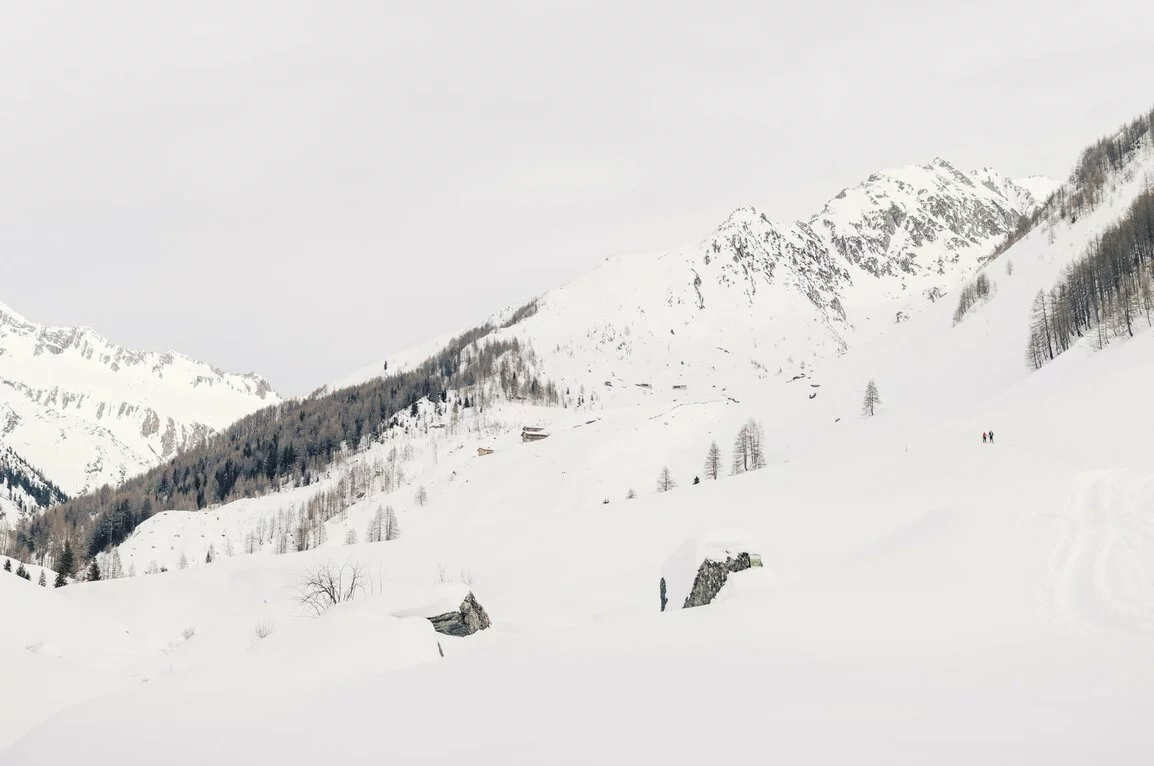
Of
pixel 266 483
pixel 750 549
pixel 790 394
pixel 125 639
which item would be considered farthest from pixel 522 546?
pixel 266 483

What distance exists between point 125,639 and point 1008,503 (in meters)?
50.6

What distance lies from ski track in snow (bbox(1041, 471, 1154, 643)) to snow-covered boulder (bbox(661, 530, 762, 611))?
22.0 ft

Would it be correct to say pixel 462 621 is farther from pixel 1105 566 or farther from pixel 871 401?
pixel 871 401

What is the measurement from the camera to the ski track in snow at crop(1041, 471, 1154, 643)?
11.0 meters

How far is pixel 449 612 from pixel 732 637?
11372 millimetres

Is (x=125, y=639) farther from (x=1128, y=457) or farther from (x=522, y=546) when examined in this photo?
(x=1128, y=457)

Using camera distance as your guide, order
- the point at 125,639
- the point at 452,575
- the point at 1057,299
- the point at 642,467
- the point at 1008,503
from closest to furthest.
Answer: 1. the point at 1008,503
2. the point at 125,639
3. the point at 452,575
4. the point at 1057,299
5. the point at 642,467

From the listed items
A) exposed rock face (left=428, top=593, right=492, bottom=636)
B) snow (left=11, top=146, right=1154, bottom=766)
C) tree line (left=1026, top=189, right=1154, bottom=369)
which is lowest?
exposed rock face (left=428, top=593, right=492, bottom=636)

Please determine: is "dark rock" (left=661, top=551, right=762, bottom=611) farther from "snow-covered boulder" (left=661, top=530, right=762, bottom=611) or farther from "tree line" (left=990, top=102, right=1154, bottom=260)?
"tree line" (left=990, top=102, right=1154, bottom=260)

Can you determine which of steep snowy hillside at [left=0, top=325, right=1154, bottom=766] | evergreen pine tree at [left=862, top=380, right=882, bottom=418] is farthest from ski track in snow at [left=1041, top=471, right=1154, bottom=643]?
evergreen pine tree at [left=862, top=380, right=882, bottom=418]

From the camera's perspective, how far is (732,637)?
421 inches

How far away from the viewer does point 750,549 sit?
17.1 meters

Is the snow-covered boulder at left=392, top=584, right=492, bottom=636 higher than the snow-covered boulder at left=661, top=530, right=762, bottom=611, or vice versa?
the snow-covered boulder at left=661, top=530, right=762, bottom=611

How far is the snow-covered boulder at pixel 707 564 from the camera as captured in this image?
16.5 metres
